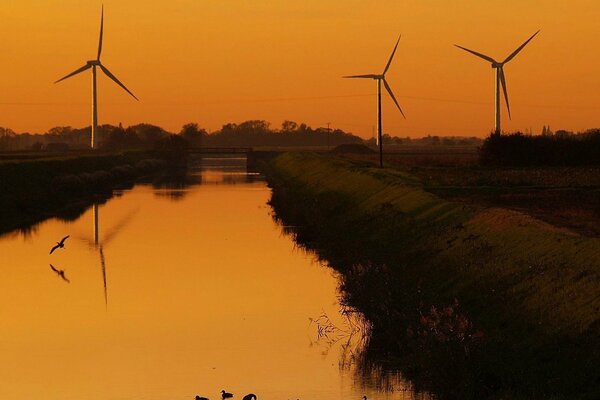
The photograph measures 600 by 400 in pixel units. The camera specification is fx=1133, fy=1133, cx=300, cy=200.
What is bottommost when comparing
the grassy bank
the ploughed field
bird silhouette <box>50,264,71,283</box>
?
bird silhouette <box>50,264,71,283</box>

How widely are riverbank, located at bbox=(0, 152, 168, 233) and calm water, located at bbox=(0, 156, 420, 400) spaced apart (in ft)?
44.9

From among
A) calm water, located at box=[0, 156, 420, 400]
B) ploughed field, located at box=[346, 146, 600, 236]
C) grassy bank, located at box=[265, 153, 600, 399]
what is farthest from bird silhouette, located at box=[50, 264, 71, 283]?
ploughed field, located at box=[346, 146, 600, 236]

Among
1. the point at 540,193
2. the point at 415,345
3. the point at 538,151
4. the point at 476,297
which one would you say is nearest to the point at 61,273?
the point at 476,297

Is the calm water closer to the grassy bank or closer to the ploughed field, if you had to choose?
the grassy bank

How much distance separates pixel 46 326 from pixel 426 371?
12547mm

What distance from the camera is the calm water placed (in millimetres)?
23844

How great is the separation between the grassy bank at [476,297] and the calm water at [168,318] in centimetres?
141

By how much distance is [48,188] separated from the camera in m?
92.6

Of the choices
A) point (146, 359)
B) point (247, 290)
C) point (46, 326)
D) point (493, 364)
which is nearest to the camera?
point (493, 364)

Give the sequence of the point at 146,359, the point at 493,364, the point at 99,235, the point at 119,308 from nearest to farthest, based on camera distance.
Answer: the point at 493,364 → the point at 146,359 → the point at 119,308 → the point at 99,235

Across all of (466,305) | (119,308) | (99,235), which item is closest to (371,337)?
(466,305)

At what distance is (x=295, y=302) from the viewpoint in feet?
115

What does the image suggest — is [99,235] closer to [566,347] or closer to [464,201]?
[464,201]

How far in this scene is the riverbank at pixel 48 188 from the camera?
72562mm
